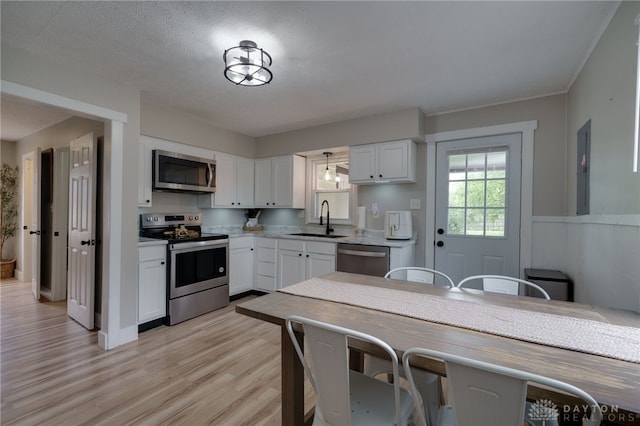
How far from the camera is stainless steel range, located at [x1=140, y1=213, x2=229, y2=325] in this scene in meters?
3.16

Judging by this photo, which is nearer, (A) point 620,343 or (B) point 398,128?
(A) point 620,343

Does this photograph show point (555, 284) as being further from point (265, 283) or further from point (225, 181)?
point (225, 181)

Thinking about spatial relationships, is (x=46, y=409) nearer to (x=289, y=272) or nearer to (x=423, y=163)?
(x=289, y=272)

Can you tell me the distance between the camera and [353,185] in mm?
4148

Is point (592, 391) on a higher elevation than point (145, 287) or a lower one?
higher

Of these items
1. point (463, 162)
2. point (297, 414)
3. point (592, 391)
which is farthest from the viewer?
point (463, 162)

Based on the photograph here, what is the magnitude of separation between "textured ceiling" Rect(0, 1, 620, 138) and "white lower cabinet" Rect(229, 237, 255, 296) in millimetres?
1846

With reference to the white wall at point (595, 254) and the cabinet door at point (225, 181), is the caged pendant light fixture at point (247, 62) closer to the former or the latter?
the cabinet door at point (225, 181)

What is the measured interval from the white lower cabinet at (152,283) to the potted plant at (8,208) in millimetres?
3847

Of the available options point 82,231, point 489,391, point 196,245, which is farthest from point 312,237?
point 489,391

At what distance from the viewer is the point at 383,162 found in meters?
3.52

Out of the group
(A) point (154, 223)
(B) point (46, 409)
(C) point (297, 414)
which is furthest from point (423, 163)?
(B) point (46, 409)

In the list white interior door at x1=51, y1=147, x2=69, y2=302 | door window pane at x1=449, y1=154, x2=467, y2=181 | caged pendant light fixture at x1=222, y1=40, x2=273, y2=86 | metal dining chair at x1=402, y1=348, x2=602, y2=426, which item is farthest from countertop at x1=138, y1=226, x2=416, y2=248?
metal dining chair at x1=402, y1=348, x2=602, y2=426

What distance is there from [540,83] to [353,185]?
7.35 ft
